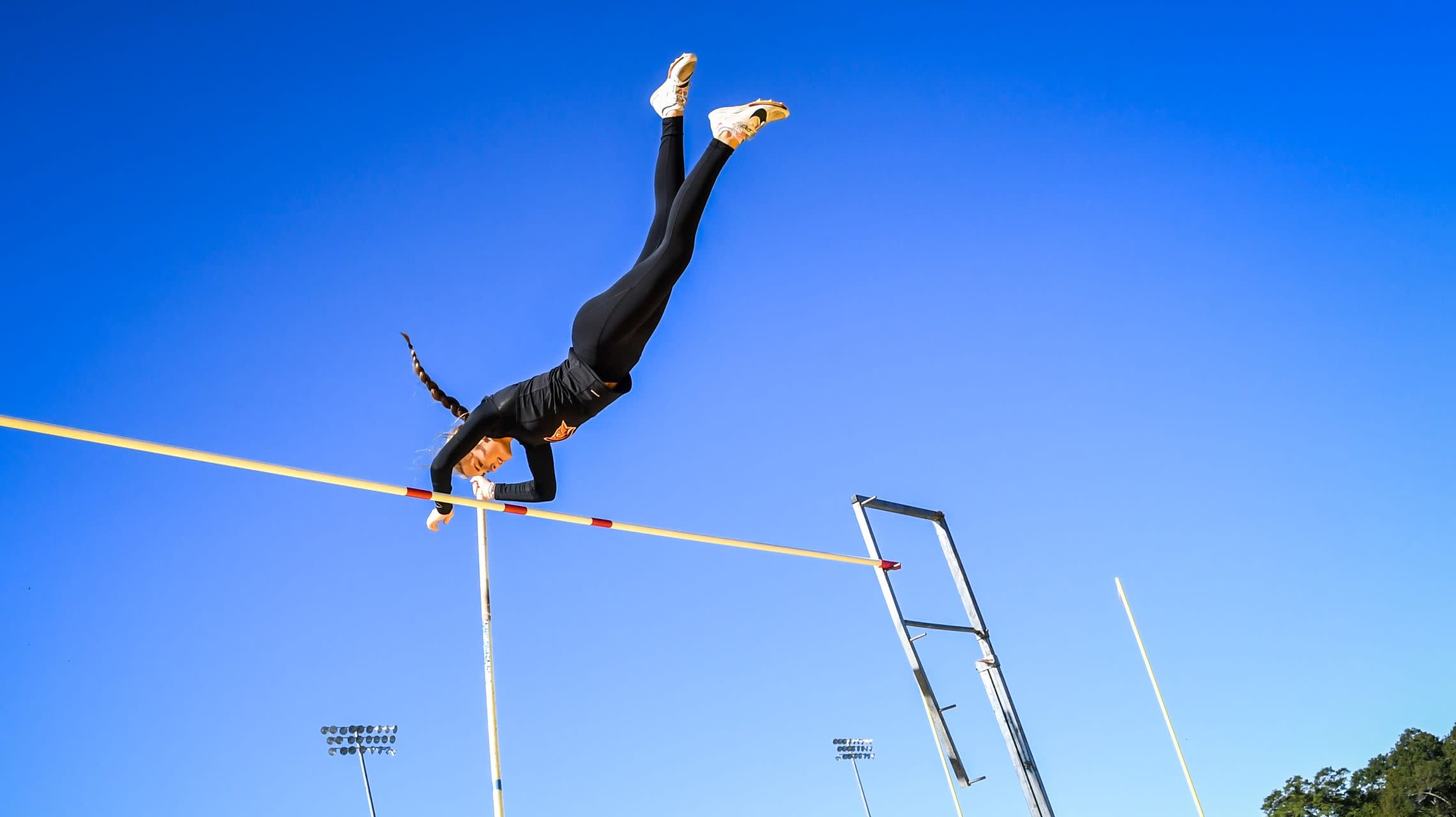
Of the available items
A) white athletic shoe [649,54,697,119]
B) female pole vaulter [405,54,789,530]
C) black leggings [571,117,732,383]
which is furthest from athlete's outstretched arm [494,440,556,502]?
white athletic shoe [649,54,697,119]

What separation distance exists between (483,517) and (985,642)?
152 inches

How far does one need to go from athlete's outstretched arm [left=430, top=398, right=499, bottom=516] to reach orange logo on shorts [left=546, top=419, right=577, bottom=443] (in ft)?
1.04

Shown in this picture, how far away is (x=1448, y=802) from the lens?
1415 inches

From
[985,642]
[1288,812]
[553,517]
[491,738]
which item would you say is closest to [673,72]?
[553,517]

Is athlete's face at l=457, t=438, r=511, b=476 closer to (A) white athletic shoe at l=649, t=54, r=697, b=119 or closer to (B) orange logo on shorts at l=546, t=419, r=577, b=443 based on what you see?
(B) orange logo on shorts at l=546, t=419, r=577, b=443

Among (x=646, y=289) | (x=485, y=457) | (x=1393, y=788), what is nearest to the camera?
(x=646, y=289)

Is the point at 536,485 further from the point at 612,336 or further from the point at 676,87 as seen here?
the point at 676,87

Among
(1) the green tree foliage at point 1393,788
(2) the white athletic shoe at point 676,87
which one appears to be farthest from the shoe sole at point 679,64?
(1) the green tree foliage at point 1393,788

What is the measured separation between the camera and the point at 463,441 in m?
4.89

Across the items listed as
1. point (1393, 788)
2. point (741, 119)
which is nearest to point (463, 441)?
point (741, 119)

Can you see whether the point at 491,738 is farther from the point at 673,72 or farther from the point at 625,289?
the point at 673,72

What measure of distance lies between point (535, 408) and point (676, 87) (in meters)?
1.58

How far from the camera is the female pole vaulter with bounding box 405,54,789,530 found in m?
4.68

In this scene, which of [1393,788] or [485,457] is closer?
[485,457]
